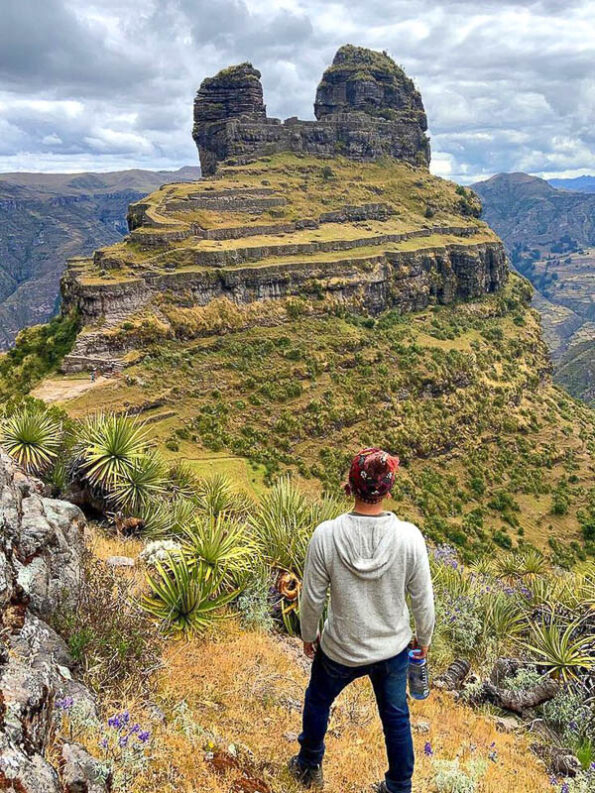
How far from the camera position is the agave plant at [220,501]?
11320 millimetres

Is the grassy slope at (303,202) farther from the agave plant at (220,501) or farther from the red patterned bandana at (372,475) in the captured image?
the red patterned bandana at (372,475)

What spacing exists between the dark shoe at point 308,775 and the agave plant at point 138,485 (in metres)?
6.98

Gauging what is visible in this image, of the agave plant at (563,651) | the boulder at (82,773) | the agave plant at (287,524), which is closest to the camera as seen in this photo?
the boulder at (82,773)

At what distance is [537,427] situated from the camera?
144ft

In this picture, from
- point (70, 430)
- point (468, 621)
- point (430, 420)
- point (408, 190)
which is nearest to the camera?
point (468, 621)

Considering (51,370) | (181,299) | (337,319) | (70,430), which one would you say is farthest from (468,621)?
(337,319)

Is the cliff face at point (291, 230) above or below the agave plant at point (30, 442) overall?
above

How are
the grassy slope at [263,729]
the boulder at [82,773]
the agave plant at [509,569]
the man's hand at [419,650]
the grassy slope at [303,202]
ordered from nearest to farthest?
the boulder at [82,773], the man's hand at [419,650], the grassy slope at [263,729], the agave plant at [509,569], the grassy slope at [303,202]

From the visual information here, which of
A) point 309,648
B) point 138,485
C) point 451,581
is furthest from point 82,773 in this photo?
point 138,485

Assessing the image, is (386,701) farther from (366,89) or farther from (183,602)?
(366,89)

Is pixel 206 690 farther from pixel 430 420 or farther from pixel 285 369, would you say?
pixel 430 420

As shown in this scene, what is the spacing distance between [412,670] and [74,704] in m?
2.45

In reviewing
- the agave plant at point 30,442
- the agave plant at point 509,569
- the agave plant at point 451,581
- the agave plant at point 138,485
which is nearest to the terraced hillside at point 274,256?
the agave plant at point 30,442

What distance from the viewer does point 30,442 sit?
37.4ft
